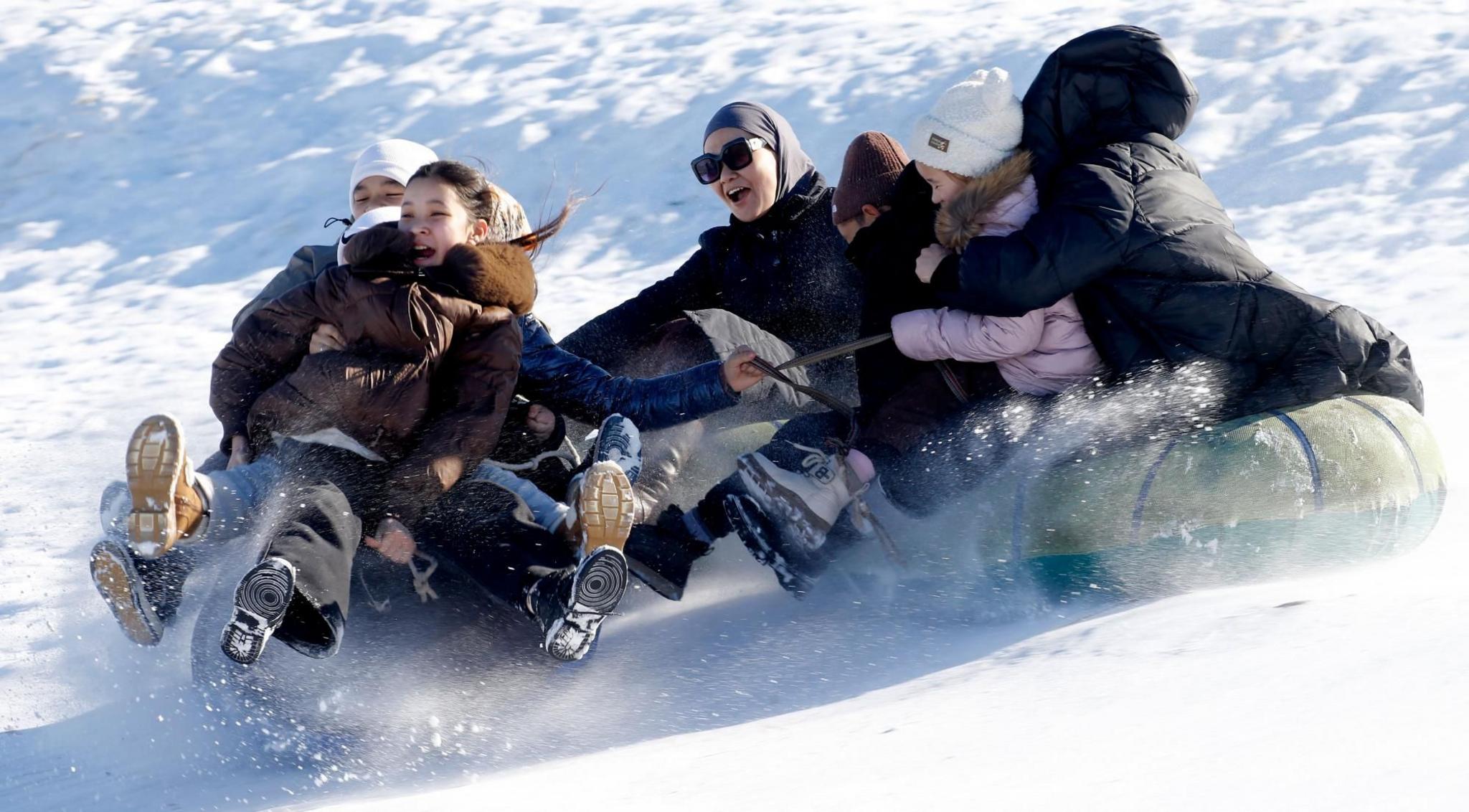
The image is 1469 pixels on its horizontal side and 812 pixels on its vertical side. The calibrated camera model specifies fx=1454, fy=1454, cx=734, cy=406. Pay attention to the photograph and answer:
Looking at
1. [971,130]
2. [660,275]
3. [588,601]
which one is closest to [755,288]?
[971,130]

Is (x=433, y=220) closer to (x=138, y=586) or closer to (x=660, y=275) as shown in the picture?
(x=138, y=586)

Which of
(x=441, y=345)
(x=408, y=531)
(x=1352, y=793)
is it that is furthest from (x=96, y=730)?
(x=1352, y=793)

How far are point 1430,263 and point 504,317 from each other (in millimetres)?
4013

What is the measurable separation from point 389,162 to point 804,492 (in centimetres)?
156

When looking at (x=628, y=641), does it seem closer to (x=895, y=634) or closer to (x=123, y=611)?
(x=895, y=634)

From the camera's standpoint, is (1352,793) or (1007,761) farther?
(1007,761)

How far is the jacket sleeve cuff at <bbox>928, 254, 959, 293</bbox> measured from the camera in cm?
316

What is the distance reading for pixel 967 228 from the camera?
3166 millimetres

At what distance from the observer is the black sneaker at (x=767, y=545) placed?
331 centimetres

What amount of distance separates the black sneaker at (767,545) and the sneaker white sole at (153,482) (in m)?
1.23

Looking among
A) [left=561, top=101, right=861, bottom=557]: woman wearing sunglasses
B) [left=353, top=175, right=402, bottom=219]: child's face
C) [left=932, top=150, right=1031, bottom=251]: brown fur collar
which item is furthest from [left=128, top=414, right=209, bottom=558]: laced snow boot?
[left=932, top=150, right=1031, bottom=251]: brown fur collar

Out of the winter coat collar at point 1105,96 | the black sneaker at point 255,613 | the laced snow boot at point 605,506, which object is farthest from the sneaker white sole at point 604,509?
the winter coat collar at point 1105,96

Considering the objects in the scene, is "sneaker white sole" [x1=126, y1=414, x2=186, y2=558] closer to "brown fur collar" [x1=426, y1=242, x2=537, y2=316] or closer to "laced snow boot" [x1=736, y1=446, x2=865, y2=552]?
"brown fur collar" [x1=426, y1=242, x2=537, y2=316]

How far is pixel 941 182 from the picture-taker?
3293 millimetres
